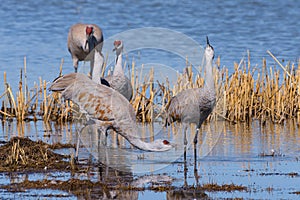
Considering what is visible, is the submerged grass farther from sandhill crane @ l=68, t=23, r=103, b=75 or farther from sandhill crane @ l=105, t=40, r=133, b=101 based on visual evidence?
sandhill crane @ l=68, t=23, r=103, b=75

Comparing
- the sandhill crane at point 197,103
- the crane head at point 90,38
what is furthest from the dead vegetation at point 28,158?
the crane head at point 90,38

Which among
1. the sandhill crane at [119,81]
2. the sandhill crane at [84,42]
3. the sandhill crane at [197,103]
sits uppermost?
the sandhill crane at [84,42]

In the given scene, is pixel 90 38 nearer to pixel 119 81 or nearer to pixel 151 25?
pixel 119 81

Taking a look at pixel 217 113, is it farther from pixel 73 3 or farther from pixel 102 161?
pixel 73 3

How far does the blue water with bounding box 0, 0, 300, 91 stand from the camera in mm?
16844

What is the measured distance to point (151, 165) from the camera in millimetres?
9188

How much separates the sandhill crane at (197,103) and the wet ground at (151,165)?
418 millimetres

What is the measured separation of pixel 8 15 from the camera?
2375cm

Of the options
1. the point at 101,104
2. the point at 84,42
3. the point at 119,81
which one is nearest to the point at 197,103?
the point at 101,104

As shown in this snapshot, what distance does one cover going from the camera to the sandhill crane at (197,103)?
33.1ft

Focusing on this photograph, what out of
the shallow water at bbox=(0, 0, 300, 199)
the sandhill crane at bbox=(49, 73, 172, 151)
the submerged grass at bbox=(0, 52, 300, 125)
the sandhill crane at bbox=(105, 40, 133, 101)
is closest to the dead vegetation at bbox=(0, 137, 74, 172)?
the shallow water at bbox=(0, 0, 300, 199)

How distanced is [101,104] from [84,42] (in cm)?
324

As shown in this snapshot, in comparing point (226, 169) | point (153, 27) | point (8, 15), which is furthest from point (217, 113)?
point (8, 15)

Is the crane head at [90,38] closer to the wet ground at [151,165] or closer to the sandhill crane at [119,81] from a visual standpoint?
the sandhill crane at [119,81]
